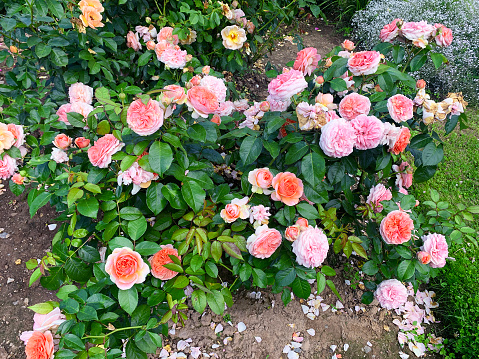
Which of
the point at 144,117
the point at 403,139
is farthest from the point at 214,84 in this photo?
the point at 403,139

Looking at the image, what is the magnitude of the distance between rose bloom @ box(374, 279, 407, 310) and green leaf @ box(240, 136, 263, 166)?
2.98ft

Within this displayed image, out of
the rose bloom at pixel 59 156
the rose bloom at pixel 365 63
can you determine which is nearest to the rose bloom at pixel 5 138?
the rose bloom at pixel 59 156

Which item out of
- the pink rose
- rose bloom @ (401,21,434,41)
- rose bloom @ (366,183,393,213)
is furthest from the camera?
the pink rose

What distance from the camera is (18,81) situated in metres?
1.92

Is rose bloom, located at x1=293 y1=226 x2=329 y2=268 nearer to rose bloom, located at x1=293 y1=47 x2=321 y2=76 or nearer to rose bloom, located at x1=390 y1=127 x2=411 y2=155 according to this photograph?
rose bloom, located at x1=390 y1=127 x2=411 y2=155

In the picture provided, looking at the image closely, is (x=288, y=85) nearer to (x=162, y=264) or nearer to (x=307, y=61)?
(x=307, y=61)

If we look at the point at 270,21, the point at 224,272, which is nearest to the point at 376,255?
the point at 224,272

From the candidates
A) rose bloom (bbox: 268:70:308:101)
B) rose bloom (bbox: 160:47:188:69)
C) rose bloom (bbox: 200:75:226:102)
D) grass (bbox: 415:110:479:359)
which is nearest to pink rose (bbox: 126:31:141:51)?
rose bloom (bbox: 160:47:188:69)

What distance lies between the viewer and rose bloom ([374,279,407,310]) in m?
1.54

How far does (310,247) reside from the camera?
4.00 ft

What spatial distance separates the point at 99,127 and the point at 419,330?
1.93 meters

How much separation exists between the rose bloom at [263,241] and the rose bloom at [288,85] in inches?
20.0

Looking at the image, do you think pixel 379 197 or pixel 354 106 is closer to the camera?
pixel 354 106

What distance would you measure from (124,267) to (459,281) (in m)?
1.85
